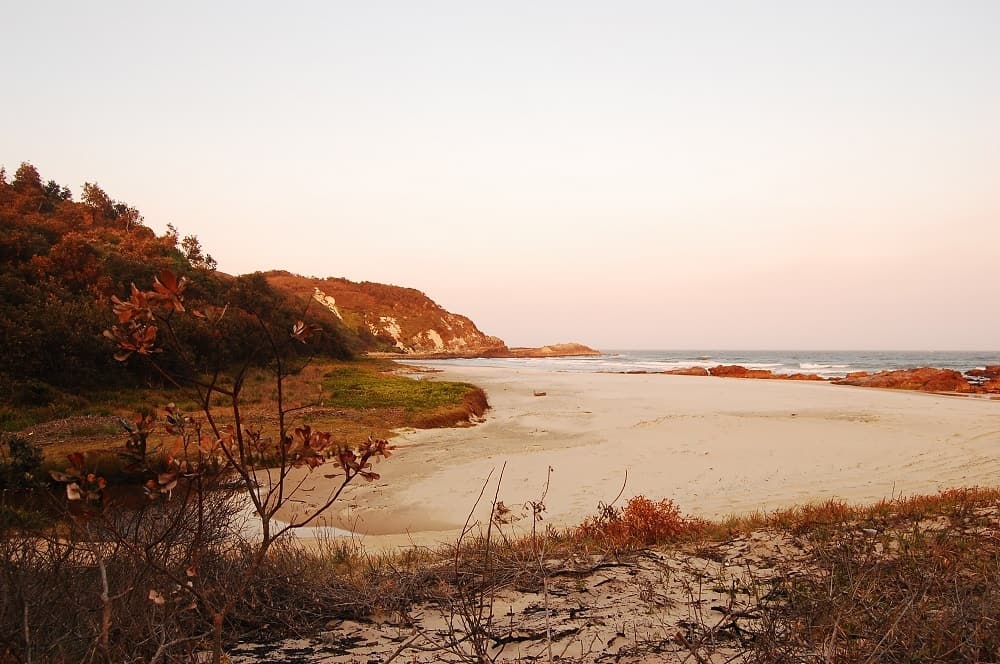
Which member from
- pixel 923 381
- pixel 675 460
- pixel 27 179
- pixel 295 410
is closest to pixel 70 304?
pixel 295 410

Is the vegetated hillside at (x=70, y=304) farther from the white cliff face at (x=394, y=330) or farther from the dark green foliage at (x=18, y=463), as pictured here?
the white cliff face at (x=394, y=330)

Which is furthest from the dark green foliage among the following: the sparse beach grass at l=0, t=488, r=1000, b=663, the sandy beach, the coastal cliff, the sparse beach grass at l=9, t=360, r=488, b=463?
the coastal cliff

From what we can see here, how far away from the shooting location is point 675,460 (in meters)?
13.9

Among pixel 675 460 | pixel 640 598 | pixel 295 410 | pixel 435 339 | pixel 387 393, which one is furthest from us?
pixel 435 339

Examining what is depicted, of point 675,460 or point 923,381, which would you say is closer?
point 675,460

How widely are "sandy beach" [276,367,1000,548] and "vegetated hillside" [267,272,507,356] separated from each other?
8233 centimetres

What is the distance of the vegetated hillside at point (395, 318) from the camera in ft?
354

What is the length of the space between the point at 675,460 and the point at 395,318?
108 meters

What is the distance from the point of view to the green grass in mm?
21973

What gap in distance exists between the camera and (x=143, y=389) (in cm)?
1903

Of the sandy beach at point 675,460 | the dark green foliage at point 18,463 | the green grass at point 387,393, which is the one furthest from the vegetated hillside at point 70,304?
the sandy beach at point 675,460

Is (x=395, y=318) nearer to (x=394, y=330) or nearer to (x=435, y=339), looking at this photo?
(x=394, y=330)

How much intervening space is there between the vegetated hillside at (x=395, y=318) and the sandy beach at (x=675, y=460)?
82.3 meters

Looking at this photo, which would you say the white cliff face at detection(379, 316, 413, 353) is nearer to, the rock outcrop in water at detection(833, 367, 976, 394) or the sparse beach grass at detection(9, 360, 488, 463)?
the sparse beach grass at detection(9, 360, 488, 463)
